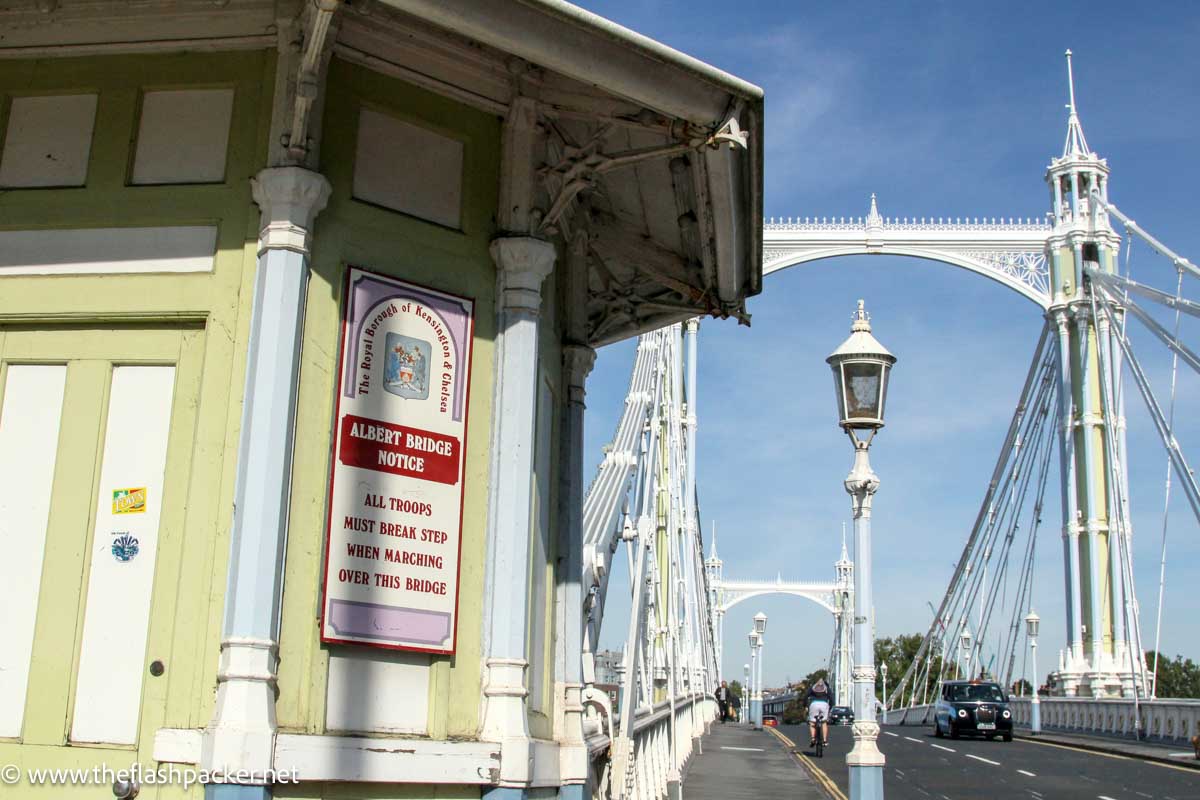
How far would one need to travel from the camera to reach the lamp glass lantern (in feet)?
33.4

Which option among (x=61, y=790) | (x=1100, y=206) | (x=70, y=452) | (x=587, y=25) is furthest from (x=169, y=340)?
(x=1100, y=206)

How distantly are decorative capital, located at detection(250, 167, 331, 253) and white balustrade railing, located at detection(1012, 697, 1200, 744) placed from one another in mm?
25603

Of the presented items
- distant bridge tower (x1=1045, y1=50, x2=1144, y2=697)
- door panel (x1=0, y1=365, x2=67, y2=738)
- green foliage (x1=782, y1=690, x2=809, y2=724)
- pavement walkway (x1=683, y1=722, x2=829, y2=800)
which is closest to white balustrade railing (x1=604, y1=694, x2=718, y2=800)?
pavement walkway (x1=683, y1=722, x2=829, y2=800)

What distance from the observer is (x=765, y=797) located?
56.8 feet

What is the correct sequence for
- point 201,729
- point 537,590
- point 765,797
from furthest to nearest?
point 765,797, point 537,590, point 201,729

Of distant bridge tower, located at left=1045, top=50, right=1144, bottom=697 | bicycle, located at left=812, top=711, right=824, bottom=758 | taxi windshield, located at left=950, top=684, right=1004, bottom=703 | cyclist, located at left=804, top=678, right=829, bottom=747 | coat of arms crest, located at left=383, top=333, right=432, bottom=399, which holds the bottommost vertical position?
bicycle, located at left=812, top=711, right=824, bottom=758

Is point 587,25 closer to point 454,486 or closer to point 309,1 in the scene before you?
point 309,1

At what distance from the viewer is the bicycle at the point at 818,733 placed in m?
27.0

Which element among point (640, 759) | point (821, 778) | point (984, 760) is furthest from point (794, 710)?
point (640, 759)

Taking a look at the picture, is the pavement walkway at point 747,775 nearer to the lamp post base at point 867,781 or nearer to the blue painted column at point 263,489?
the lamp post base at point 867,781

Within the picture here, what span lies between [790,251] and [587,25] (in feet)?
133

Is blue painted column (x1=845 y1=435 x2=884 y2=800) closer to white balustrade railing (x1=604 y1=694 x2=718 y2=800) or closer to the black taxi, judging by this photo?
white balustrade railing (x1=604 y1=694 x2=718 y2=800)

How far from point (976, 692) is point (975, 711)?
111cm

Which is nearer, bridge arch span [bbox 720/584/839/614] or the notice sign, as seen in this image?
the notice sign
